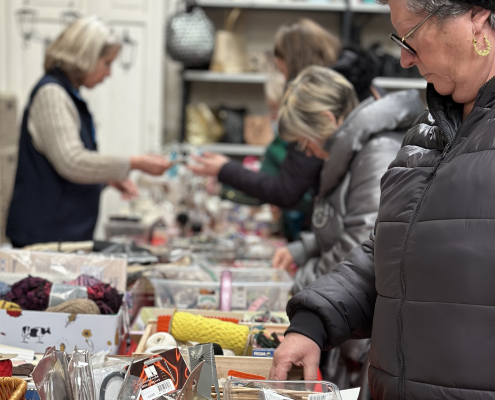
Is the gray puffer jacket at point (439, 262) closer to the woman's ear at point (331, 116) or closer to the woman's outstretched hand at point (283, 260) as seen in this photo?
the woman's ear at point (331, 116)

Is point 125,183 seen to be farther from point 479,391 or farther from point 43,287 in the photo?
point 479,391

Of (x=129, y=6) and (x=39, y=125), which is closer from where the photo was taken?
(x=39, y=125)

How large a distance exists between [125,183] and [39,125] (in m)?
0.57

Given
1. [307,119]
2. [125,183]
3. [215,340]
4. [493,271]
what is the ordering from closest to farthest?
[493,271]
[215,340]
[307,119]
[125,183]

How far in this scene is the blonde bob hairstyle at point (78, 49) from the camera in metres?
2.54

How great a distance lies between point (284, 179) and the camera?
233 centimetres

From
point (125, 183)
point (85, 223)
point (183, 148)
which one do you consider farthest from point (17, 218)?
point (183, 148)

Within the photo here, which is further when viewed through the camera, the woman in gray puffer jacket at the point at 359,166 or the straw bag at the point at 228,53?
the straw bag at the point at 228,53

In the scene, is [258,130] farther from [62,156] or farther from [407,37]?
[407,37]

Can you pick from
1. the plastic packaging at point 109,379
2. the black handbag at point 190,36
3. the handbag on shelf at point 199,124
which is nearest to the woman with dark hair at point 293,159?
the plastic packaging at point 109,379

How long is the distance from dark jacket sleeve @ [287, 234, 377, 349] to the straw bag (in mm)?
3412

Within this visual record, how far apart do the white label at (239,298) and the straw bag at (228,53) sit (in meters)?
3.00

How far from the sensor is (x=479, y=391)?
0.86m

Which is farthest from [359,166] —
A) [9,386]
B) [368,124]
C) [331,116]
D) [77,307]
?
[9,386]
